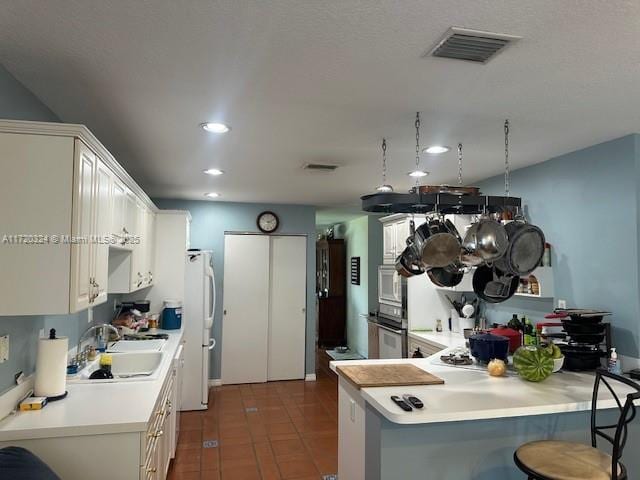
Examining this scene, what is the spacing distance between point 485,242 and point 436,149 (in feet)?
3.18

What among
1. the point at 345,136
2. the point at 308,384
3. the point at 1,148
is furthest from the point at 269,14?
the point at 308,384

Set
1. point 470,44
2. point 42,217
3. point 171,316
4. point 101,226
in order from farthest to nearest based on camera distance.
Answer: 1. point 171,316
2. point 101,226
3. point 42,217
4. point 470,44

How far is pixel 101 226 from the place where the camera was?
2.31 m

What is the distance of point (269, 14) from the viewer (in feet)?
4.95

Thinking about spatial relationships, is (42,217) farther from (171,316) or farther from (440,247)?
(171,316)

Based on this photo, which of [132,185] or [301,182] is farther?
[301,182]

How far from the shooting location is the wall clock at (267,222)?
6.11 meters

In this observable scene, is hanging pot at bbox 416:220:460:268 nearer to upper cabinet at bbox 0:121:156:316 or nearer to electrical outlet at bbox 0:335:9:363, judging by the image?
upper cabinet at bbox 0:121:156:316

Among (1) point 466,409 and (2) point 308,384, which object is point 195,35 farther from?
(2) point 308,384

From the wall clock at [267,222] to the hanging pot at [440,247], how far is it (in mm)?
3721

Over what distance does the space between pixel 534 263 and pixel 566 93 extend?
0.93 metres

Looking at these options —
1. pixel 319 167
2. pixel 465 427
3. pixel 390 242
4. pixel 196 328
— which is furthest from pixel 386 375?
pixel 196 328

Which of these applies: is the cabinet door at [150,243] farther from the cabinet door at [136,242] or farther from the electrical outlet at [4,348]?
the electrical outlet at [4,348]

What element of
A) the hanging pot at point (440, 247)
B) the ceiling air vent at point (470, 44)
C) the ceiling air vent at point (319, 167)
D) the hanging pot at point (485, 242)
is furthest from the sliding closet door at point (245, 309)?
the ceiling air vent at point (470, 44)
